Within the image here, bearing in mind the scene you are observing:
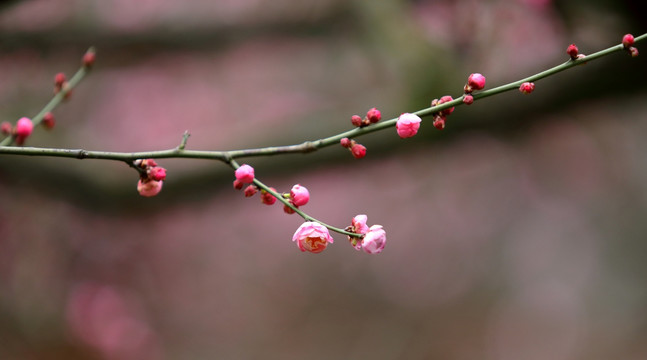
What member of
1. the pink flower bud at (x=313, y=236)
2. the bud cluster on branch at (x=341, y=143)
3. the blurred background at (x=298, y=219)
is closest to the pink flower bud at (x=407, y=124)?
the bud cluster on branch at (x=341, y=143)

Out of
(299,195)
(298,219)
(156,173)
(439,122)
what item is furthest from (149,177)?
(298,219)

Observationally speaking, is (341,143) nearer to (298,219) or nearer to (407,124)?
(407,124)

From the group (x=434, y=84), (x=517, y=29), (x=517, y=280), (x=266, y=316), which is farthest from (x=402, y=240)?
(x=434, y=84)

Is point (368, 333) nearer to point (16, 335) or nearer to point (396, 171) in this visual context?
point (396, 171)

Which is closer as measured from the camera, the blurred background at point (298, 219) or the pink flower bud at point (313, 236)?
the pink flower bud at point (313, 236)

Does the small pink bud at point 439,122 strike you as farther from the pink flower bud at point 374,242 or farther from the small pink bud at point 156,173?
the small pink bud at point 156,173

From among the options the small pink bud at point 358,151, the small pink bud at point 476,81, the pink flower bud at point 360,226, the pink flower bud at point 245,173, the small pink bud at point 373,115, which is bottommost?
the pink flower bud at point 360,226
